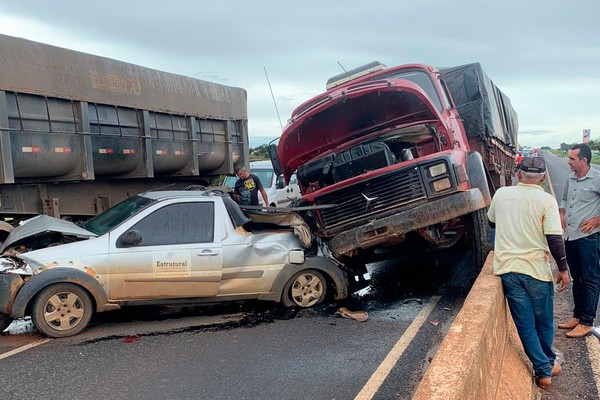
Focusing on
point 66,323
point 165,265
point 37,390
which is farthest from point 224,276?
point 37,390

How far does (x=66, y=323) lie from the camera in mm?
5391

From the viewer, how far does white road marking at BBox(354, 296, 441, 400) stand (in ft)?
13.3

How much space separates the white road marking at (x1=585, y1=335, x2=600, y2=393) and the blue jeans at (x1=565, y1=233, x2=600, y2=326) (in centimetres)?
15

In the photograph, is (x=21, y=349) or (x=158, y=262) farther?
(x=158, y=262)

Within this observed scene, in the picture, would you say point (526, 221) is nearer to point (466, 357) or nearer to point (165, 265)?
point (466, 357)

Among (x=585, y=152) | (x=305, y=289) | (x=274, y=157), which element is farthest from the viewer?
(x=274, y=157)

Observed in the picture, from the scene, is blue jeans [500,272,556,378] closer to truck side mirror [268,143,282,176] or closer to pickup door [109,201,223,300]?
pickup door [109,201,223,300]

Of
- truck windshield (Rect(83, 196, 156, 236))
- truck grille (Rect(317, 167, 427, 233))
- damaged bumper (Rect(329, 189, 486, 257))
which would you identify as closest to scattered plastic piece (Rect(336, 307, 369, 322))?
damaged bumper (Rect(329, 189, 486, 257))

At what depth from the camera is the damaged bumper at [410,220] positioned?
6027 mm

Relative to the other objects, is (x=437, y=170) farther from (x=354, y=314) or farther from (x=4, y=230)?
(x=4, y=230)

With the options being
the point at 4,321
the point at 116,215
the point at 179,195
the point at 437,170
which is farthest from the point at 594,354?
the point at 4,321

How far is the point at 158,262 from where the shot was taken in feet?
18.8

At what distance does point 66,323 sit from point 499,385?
13.3 ft

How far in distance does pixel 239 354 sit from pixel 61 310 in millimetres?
1882
